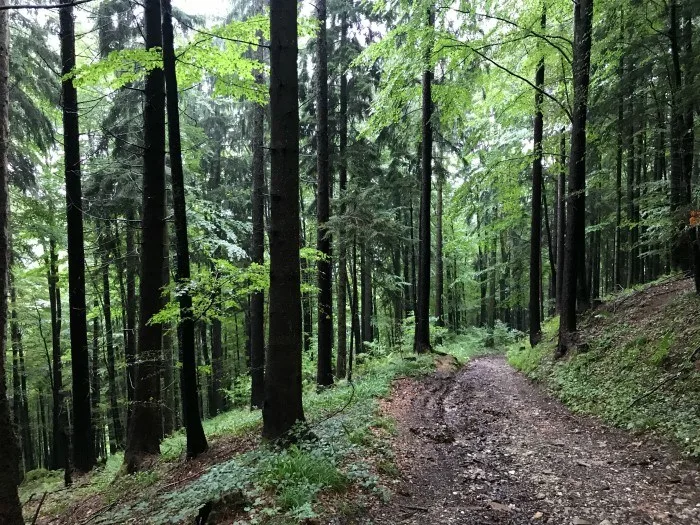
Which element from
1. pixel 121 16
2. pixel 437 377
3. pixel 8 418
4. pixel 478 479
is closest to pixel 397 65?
pixel 121 16

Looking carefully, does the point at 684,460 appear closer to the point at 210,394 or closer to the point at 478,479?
the point at 478,479

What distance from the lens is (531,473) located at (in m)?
5.11

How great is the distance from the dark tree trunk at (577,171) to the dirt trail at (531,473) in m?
3.15

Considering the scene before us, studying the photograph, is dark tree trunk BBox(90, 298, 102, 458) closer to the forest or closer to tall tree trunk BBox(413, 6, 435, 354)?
the forest

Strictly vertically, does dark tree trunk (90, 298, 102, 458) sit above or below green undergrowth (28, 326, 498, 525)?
below

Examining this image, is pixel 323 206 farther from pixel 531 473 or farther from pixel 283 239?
pixel 531 473

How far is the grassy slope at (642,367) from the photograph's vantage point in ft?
19.0

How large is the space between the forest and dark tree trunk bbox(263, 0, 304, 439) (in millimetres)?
29

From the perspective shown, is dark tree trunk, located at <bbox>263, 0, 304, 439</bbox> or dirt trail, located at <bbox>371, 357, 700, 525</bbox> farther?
dark tree trunk, located at <bbox>263, 0, 304, 439</bbox>

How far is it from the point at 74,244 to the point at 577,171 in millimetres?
11822

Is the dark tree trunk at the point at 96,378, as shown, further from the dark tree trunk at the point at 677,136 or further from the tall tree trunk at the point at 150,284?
the dark tree trunk at the point at 677,136

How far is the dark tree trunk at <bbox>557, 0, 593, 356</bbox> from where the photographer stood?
9461 millimetres

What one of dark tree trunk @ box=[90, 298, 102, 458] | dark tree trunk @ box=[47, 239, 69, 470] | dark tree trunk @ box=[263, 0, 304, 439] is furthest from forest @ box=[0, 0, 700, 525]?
dark tree trunk @ box=[90, 298, 102, 458]

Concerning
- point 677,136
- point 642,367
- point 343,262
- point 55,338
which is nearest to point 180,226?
point 343,262
